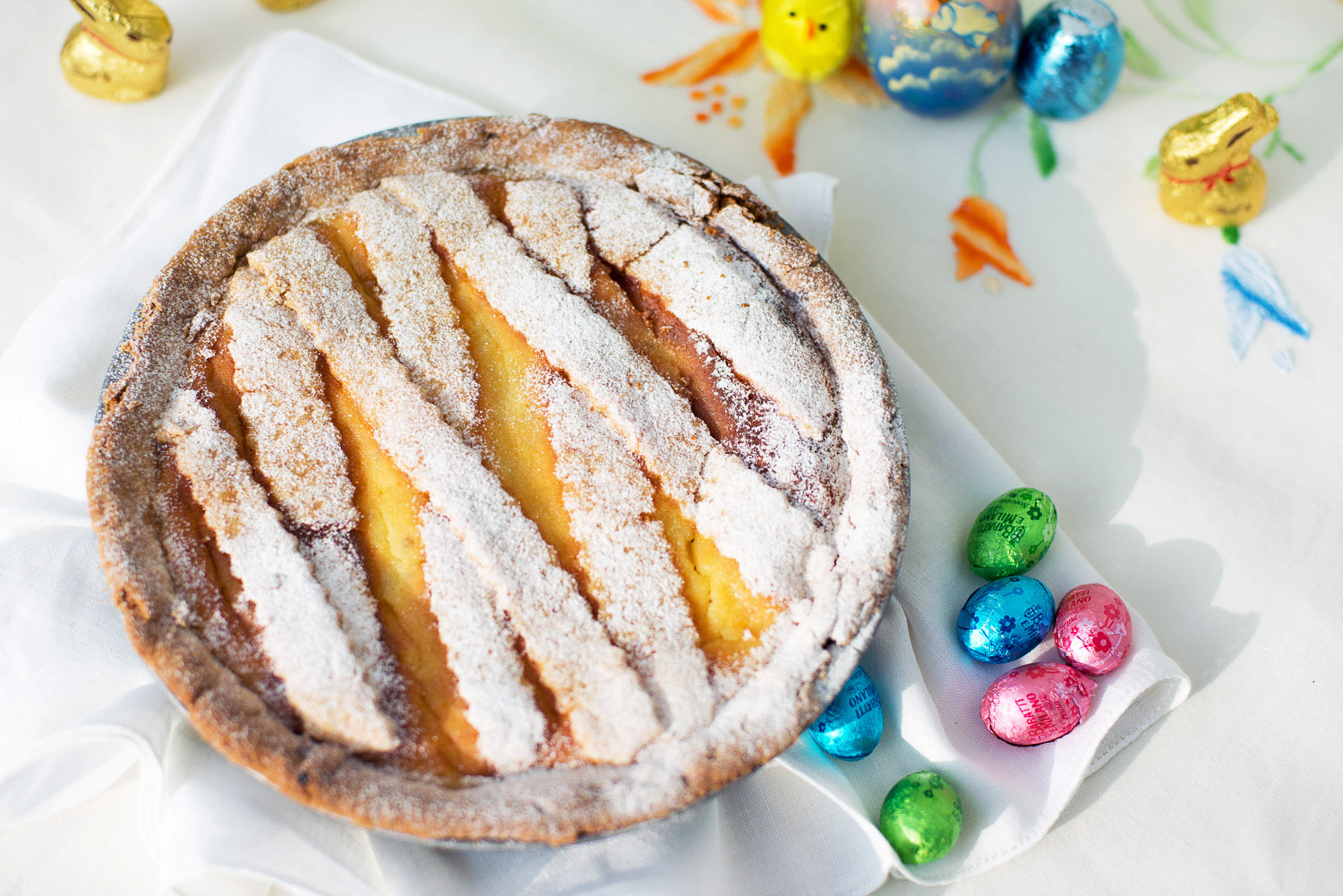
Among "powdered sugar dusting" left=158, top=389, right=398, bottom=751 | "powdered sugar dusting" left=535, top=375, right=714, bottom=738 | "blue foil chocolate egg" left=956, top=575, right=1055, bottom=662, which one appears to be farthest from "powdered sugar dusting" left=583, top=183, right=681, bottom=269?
"blue foil chocolate egg" left=956, top=575, right=1055, bottom=662

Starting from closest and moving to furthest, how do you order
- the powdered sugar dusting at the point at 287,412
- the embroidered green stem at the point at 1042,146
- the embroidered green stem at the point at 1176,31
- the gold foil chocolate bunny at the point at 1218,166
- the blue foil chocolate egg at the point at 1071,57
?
the powdered sugar dusting at the point at 287,412 < the gold foil chocolate bunny at the point at 1218,166 < the blue foil chocolate egg at the point at 1071,57 < the embroidered green stem at the point at 1042,146 < the embroidered green stem at the point at 1176,31

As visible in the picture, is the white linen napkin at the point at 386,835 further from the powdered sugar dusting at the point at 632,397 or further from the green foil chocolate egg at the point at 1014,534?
the powdered sugar dusting at the point at 632,397

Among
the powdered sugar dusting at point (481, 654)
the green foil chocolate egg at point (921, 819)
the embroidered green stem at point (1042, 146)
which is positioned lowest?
the green foil chocolate egg at point (921, 819)

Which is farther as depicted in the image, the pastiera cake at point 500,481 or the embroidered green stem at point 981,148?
the embroidered green stem at point 981,148

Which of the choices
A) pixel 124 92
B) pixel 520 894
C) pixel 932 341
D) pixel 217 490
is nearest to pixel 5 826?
pixel 217 490

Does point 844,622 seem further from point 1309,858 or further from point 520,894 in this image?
point 1309,858

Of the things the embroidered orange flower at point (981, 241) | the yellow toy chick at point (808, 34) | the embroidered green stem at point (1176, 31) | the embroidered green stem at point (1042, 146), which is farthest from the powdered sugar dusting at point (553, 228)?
the embroidered green stem at point (1176, 31)
